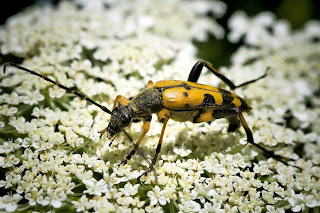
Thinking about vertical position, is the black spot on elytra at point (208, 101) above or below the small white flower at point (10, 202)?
above

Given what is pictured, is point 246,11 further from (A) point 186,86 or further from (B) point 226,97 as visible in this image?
(A) point 186,86

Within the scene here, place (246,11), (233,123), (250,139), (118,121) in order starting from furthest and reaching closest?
(246,11), (233,123), (250,139), (118,121)

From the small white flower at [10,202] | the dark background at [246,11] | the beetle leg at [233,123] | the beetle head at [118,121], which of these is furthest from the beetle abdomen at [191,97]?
the dark background at [246,11]

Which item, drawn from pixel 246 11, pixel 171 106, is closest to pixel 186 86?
pixel 171 106

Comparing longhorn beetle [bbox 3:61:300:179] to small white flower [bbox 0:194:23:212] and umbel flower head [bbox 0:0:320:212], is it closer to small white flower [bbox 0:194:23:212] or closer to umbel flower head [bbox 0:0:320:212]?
umbel flower head [bbox 0:0:320:212]

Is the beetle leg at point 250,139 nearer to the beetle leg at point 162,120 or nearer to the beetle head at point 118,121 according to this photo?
the beetle leg at point 162,120

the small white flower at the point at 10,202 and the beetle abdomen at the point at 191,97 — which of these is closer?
the small white flower at the point at 10,202
